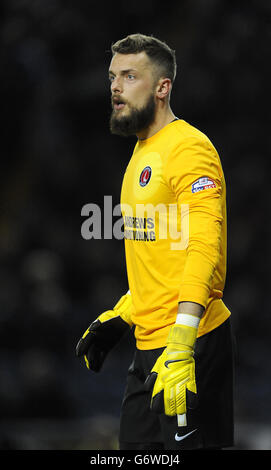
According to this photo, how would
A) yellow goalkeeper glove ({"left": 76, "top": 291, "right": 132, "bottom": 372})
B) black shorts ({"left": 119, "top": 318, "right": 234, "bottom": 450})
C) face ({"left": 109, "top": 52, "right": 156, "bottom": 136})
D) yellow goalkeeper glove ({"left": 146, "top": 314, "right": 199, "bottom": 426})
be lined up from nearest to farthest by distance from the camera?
yellow goalkeeper glove ({"left": 146, "top": 314, "right": 199, "bottom": 426})
black shorts ({"left": 119, "top": 318, "right": 234, "bottom": 450})
face ({"left": 109, "top": 52, "right": 156, "bottom": 136})
yellow goalkeeper glove ({"left": 76, "top": 291, "right": 132, "bottom": 372})

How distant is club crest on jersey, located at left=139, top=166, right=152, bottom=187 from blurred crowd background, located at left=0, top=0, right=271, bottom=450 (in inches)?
142

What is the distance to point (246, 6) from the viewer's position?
291 inches

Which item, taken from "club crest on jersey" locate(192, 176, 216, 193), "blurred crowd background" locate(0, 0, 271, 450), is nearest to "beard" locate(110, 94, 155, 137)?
"club crest on jersey" locate(192, 176, 216, 193)

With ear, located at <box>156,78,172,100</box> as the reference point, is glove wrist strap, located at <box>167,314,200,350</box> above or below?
below

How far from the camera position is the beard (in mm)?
2666

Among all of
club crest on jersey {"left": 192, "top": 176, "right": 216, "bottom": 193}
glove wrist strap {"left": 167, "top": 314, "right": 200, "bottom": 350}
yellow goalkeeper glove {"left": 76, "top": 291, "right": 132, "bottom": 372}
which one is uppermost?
club crest on jersey {"left": 192, "top": 176, "right": 216, "bottom": 193}

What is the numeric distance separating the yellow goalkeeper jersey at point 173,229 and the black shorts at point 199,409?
0.21ft

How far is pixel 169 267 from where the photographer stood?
2.55m

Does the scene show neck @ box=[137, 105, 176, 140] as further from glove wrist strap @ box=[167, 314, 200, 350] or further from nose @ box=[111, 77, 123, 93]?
glove wrist strap @ box=[167, 314, 200, 350]

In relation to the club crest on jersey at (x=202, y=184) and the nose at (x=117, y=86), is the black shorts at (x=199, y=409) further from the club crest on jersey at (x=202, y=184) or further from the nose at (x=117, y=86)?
the nose at (x=117, y=86)

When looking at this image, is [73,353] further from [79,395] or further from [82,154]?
[82,154]

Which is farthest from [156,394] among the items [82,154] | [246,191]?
[82,154]

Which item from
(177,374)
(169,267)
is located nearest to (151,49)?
(169,267)

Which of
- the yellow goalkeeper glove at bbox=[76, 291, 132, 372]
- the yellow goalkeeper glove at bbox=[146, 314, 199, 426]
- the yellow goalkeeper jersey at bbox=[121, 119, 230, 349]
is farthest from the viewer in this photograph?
the yellow goalkeeper glove at bbox=[76, 291, 132, 372]
